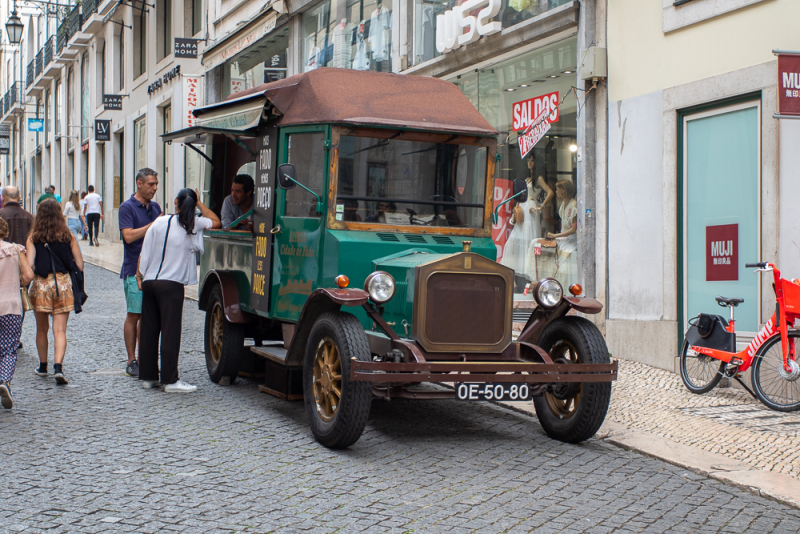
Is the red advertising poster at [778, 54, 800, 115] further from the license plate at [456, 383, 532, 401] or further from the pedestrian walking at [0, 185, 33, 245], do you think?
the pedestrian walking at [0, 185, 33, 245]

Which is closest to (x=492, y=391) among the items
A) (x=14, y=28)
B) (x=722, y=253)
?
(x=722, y=253)

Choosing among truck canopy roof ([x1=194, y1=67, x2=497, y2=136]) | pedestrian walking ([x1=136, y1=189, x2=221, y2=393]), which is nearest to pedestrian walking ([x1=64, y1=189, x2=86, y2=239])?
pedestrian walking ([x1=136, y1=189, x2=221, y2=393])

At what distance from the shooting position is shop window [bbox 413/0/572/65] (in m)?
11.4

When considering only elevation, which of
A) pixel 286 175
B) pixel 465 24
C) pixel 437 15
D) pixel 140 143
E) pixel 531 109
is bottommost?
pixel 286 175

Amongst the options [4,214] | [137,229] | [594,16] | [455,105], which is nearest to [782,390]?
[455,105]

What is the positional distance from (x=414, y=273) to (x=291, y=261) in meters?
1.46

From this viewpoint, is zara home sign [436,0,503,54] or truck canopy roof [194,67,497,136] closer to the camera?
truck canopy roof [194,67,497,136]

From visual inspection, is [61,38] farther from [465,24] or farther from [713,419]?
[713,419]

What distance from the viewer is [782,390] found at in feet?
24.8

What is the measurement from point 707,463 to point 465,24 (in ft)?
27.1

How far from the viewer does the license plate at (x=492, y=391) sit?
575 centimetres

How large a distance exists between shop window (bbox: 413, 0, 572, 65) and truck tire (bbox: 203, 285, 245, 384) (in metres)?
5.46

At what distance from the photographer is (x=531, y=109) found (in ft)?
39.2

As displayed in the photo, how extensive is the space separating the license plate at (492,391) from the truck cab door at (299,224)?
1531 millimetres
